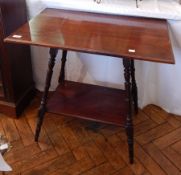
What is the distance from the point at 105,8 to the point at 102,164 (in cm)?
89

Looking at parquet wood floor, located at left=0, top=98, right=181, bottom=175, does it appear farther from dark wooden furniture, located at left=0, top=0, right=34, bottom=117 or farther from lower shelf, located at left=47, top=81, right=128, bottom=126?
lower shelf, located at left=47, top=81, right=128, bottom=126

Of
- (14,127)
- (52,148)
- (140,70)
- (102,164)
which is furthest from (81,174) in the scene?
(140,70)

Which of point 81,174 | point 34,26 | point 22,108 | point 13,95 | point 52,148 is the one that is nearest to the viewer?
point 34,26

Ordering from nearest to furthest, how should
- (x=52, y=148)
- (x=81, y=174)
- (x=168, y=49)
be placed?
(x=168, y=49)
(x=81, y=174)
(x=52, y=148)

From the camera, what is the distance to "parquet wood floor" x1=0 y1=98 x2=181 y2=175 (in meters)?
1.51

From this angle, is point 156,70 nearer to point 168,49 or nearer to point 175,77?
point 175,77

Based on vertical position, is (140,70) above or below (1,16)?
below

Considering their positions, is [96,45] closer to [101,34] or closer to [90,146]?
[101,34]

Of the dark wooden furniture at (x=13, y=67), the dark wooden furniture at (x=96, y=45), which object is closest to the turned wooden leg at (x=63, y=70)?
the dark wooden furniture at (x=96, y=45)

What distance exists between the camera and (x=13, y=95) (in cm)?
175

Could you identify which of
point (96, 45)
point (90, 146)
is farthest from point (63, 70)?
point (96, 45)

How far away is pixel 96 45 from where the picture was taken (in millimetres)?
1213

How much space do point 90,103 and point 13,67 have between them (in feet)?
1.72

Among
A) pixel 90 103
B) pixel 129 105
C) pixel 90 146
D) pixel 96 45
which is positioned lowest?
pixel 90 146
